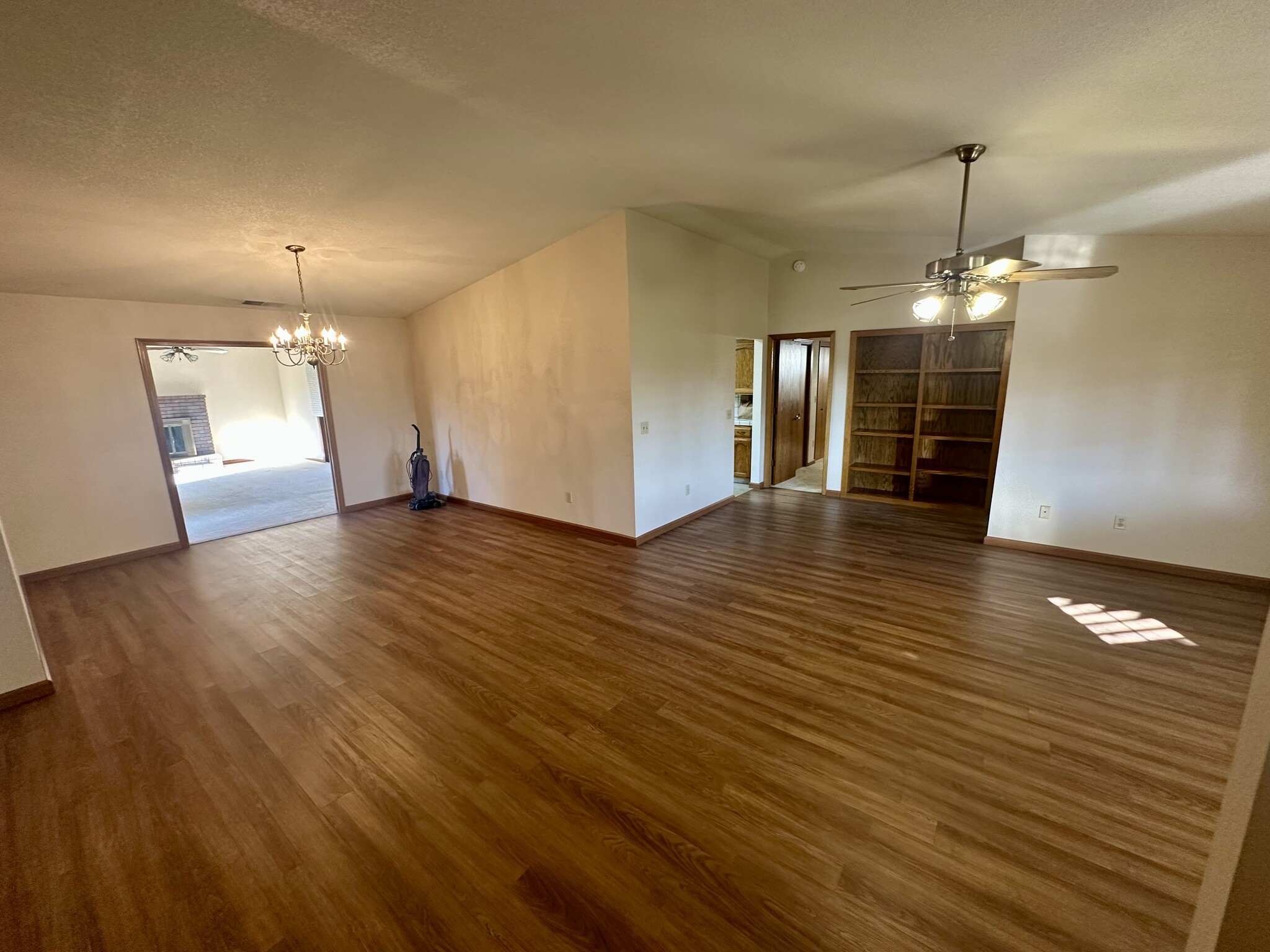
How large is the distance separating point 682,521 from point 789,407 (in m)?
3.04

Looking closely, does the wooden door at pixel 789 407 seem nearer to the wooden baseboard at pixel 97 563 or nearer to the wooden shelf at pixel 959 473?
the wooden shelf at pixel 959 473

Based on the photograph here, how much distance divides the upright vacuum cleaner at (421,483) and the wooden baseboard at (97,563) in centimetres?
243

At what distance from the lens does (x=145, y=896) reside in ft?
5.42

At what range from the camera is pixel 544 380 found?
519 centimetres

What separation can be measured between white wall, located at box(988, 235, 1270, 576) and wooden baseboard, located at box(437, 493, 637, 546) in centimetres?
357

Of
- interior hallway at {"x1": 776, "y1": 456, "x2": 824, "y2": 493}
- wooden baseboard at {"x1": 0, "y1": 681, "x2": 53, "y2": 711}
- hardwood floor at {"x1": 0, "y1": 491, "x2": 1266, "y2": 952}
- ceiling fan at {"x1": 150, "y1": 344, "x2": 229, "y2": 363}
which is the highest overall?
ceiling fan at {"x1": 150, "y1": 344, "x2": 229, "y2": 363}

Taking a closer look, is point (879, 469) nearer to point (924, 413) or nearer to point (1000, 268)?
point (924, 413)

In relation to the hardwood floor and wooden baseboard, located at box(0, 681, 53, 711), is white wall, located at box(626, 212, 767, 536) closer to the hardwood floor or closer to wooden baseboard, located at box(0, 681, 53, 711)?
the hardwood floor

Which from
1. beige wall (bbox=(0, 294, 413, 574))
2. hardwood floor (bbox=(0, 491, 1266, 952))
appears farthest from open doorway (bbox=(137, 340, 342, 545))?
hardwood floor (bbox=(0, 491, 1266, 952))

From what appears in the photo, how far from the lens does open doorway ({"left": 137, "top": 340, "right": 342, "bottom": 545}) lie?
9297 mm

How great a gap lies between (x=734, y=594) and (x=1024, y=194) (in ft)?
10.8

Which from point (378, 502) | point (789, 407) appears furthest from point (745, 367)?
point (378, 502)

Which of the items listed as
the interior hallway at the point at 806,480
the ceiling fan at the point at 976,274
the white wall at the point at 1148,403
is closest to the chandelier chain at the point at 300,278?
the ceiling fan at the point at 976,274

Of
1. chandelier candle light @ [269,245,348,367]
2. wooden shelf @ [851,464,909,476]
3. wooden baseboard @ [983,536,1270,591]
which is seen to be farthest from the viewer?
wooden shelf @ [851,464,909,476]
